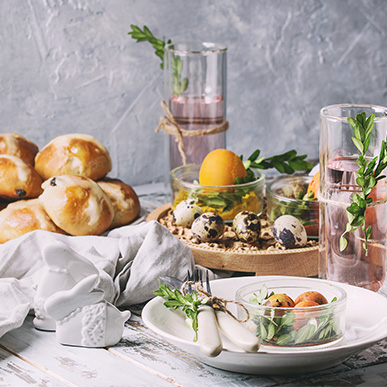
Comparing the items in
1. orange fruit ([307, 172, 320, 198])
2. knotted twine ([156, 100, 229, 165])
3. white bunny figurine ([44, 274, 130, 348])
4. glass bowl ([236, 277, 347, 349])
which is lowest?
white bunny figurine ([44, 274, 130, 348])

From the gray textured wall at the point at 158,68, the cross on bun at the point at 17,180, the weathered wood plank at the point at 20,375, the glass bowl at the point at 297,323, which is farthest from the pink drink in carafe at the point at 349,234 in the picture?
the gray textured wall at the point at 158,68

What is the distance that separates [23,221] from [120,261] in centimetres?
19

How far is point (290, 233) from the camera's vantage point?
33.2 inches

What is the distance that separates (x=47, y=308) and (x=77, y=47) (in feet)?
3.00

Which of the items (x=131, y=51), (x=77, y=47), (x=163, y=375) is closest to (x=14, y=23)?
(x=77, y=47)

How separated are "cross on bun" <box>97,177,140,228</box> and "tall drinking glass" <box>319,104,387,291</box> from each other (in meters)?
0.37

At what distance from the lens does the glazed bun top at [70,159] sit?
3.33 feet

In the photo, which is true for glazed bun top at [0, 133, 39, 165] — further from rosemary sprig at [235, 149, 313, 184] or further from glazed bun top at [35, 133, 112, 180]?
rosemary sprig at [235, 149, 313, 184]

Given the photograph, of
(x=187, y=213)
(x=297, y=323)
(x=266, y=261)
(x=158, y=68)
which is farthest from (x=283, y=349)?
(x=158, y=68)

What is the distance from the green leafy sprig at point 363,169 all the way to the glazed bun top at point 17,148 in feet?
1.81

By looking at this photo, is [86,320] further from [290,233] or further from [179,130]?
[179,130]

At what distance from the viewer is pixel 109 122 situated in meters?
1.54

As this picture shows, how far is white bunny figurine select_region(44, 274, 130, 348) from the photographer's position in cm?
65

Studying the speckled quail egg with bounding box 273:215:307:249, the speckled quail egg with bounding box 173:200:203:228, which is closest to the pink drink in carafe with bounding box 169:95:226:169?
the speckled quail egg with bounding box 173:200:203:228
